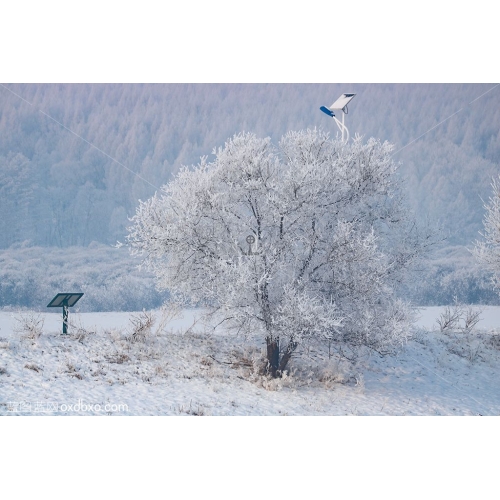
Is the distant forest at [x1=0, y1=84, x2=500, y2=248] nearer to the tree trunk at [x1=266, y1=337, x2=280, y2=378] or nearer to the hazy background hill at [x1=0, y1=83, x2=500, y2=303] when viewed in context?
the hazy background hill at [x1=0, y1=83, x2=500, y2=303]

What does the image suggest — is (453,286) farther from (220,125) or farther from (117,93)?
(117,93)

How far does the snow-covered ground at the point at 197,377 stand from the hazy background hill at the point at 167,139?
8.05 ft

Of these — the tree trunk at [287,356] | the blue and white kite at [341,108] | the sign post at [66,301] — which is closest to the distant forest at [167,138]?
the blue and white kite at [341,108]

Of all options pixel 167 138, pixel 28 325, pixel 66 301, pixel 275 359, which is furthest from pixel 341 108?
pixel 28 325

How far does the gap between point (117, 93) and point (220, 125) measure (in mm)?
2279

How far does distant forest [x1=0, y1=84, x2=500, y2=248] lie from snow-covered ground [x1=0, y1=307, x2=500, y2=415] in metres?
2.61

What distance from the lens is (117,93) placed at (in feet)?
37.4

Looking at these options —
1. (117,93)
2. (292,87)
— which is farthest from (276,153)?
(117,93)

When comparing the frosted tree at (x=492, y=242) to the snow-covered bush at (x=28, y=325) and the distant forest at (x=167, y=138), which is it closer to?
the distant forest at (x=167, y=138)

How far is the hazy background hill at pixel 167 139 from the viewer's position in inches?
429

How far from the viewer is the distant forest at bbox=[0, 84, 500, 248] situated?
1091cm

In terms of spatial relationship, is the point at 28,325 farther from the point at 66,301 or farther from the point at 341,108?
the point at 341,108

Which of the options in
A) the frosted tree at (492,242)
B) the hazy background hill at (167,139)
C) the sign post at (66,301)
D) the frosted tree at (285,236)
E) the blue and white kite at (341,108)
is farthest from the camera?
the frosted tree at (492,242)

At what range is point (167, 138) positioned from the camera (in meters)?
12.8
